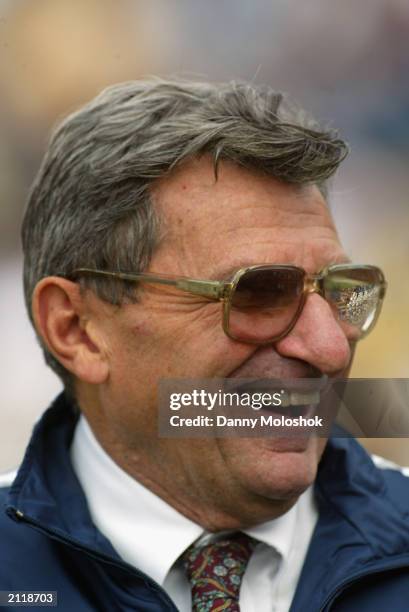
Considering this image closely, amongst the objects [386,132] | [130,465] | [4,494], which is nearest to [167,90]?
[130,465]

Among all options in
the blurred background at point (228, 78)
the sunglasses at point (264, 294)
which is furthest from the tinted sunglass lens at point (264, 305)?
the blurred background at point (228, 78)

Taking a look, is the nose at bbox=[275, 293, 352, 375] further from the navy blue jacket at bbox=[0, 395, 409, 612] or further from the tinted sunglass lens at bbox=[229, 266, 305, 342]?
the navy blue jacket at bbox=[0, 395, 409, 612]

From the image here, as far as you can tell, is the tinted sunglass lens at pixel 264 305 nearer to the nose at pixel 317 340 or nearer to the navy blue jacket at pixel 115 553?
the nose at pixel 317 340

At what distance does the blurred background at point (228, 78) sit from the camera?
3.28 m

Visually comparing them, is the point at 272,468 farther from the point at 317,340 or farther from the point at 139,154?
the point at 139,154

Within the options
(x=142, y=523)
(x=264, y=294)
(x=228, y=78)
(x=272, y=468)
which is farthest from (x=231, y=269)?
(x=228, y=78)

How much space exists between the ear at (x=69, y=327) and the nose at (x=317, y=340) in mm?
411

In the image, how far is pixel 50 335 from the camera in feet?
5.53

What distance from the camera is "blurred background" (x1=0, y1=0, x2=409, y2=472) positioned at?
Result: 3283 millimetres

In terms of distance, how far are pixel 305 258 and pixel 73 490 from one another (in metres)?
0.67

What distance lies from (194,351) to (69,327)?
330mm

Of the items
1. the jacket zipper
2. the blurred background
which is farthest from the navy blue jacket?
the blurred background

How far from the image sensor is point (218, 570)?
4.90 ft

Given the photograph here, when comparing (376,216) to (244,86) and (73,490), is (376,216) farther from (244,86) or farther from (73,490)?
(73,490)
